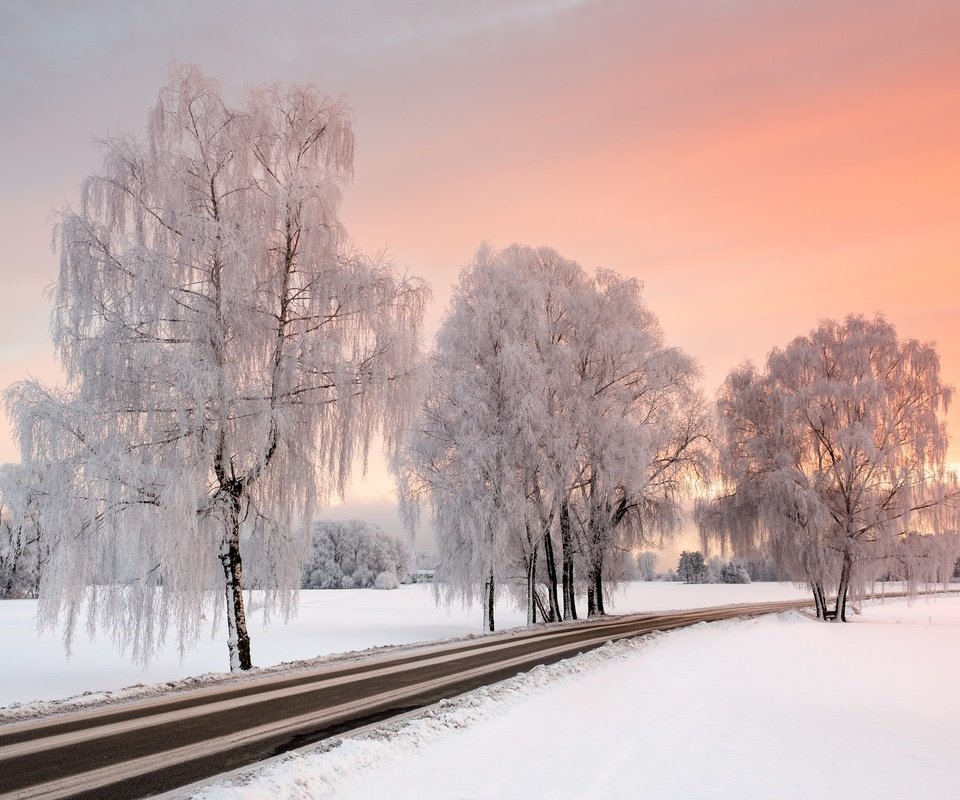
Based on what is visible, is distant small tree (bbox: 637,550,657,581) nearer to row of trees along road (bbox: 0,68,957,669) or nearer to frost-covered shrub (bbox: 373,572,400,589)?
row of trees along road (bbox: 0,68,957,669)

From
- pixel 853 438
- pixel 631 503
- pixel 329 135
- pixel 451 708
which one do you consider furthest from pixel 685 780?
pixel 853 438

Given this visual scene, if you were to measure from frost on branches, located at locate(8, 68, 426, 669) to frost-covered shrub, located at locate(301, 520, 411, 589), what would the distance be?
88.1 metres

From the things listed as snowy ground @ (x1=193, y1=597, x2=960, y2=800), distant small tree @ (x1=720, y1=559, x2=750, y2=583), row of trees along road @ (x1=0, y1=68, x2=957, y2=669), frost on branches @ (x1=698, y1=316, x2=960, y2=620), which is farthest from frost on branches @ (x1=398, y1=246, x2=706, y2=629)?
distant small tree @ (x1=720, y1=559, x2=750, y2=583)

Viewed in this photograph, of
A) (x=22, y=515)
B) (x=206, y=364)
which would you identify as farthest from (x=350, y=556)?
(x=206, y=364)

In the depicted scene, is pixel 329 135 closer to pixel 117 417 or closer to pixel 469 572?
pixel 117 417

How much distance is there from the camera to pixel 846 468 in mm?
31781

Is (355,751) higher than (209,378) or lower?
lower

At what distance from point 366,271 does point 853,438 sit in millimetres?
22670

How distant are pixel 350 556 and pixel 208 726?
102318mm

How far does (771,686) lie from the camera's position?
14578mm

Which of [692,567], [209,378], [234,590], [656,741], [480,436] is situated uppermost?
[480,436]

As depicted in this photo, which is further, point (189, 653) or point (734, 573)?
point (734, 573)

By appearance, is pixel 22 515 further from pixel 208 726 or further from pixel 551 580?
pixel 551 580

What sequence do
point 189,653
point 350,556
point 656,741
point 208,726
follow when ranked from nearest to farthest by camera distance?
point 208,726, point 656,741, point 189,653, point 350,556
